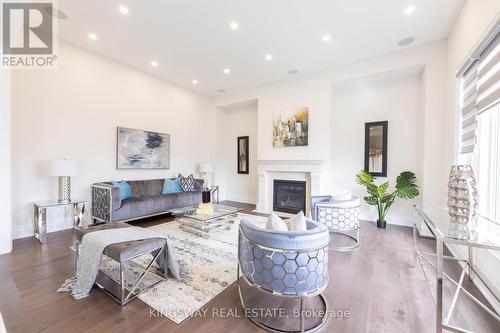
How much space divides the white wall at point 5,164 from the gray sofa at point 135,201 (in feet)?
3.88

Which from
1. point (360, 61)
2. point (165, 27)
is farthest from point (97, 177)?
point (360, 61)

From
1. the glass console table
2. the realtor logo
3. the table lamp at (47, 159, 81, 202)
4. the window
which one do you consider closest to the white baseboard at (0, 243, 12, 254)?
the table lamp at (47, 159, 81, 202)

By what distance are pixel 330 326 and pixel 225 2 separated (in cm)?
385

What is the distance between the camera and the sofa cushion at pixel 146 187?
15.4 feet

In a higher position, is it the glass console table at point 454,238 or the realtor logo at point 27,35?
the realtor logo at point 27,35

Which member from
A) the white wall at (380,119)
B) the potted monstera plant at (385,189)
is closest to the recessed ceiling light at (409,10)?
the white wall at (380,119)

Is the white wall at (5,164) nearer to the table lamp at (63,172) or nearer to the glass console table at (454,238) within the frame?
the table lamp at (63,172)


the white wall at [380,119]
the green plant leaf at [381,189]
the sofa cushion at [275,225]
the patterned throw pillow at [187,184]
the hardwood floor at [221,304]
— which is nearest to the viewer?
the hardwood floor at [221,304]

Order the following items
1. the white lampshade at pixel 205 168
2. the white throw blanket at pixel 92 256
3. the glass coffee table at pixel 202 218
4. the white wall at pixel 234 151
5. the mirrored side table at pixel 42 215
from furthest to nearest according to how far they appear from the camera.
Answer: the white wall at pixel 234 151, the white lampshade at pixel 205 168, the glass coffee table at pixel 202 218, the mirrored side table at pixel 42 215, the white throw blanket at pixel 92 256

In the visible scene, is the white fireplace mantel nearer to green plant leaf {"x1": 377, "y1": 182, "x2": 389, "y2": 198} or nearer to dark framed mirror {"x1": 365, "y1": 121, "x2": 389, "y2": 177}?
dark framed mirror {"x1": 365, "y1": 121, "x2": 389, "y2": 177}

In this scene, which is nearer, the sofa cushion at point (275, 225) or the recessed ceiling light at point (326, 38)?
the sofa cushion at point (275, 225)

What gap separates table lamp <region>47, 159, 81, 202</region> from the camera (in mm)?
3398

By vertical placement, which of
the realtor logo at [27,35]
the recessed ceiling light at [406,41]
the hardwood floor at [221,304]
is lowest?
the hardwood floor at [221,304]

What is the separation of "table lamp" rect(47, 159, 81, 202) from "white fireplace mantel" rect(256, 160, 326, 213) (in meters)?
3.97
